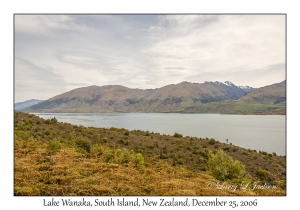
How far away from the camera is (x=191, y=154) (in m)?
23.5

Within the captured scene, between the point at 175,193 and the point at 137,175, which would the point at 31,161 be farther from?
the point at 175,193

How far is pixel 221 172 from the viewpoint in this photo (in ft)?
47.3

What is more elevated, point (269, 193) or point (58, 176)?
point (58, 176)

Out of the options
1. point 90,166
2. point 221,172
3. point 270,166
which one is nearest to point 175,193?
point 90,166
